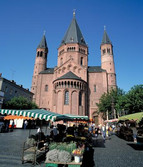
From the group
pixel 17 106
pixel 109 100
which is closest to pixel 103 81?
pixel 109 100

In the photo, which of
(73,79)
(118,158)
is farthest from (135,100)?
(118,158)

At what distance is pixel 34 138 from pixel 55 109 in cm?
3054

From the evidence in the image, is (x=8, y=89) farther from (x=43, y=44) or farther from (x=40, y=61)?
(x=43, y=44)

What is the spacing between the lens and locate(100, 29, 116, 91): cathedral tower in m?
43.9

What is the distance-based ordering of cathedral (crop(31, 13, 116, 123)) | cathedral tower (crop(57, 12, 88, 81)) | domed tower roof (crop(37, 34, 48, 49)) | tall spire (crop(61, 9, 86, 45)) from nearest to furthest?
cathedral (crop(31, 13, 116, 123))
cathedral tower (crop(57, 12, 88, 81))
tall spire (crop(61, 9, 86, 45))
domed tower roof (crop(37, 34, 48, 49))

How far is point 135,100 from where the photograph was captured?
23.8 meters

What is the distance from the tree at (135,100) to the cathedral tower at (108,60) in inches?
716

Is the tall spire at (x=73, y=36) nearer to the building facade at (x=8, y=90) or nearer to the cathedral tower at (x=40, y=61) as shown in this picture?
the cathedral tower at (x=40, y=61)

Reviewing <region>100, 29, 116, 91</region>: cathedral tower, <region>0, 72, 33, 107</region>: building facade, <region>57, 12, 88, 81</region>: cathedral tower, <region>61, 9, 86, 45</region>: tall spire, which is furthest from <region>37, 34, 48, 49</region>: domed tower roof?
<region>100, 29, 116, 91</region>: cathedral tower

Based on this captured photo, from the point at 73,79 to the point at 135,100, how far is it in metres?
17.5

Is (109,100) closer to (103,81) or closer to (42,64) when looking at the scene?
(103,81)

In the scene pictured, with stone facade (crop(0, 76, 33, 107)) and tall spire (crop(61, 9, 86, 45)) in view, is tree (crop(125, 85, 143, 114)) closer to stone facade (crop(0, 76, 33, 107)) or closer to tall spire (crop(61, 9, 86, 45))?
stone facade (crop(0, 76, 33, 107))

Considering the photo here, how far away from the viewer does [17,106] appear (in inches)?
1159

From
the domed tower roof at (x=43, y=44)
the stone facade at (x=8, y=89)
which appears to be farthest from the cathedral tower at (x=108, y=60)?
the stone facade at (x=8, y=89)
